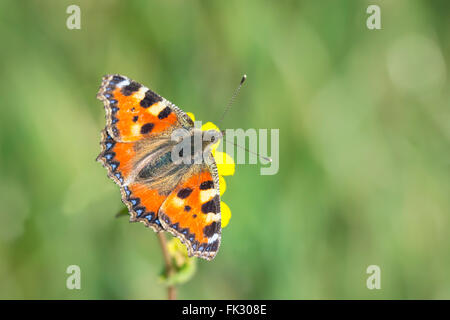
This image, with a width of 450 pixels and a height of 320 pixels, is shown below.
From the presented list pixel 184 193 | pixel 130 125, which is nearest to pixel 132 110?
pixel 130 125

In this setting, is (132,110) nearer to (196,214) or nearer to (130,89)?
(130,89)

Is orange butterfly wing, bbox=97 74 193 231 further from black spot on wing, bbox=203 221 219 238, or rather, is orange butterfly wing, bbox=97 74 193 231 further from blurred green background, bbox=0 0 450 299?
blurred green background, bbox=0 0 450 299

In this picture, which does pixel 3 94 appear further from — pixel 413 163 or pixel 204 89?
pixel 413 163

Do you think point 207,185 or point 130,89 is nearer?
point 207,185

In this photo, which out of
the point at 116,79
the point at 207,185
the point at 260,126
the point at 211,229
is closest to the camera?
the point at 211,229

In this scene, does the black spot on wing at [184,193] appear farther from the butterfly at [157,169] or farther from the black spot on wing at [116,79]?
the black spot on wing at [116,79]

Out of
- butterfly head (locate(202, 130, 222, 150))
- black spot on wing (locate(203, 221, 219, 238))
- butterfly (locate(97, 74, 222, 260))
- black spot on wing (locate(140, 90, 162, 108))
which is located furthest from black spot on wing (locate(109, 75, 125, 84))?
black spot on wing (locate(203, 221, 219, 238))
